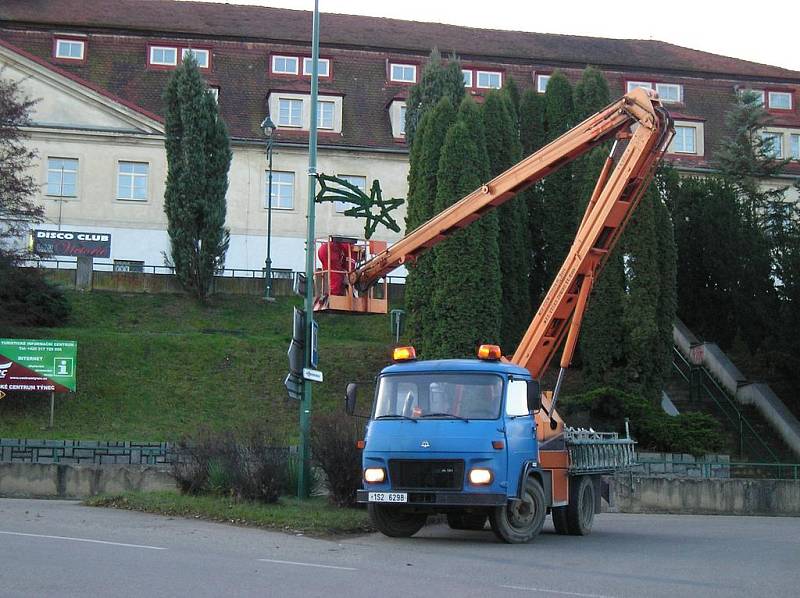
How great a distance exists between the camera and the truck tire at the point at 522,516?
15.8 m

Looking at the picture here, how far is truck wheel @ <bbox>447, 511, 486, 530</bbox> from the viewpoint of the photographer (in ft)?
57.1

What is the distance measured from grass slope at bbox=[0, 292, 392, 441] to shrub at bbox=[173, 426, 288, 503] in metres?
9.84

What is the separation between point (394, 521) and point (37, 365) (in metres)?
16.3

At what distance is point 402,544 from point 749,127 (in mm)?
44466

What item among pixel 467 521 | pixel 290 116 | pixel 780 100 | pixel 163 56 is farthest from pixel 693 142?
pixel 467 521

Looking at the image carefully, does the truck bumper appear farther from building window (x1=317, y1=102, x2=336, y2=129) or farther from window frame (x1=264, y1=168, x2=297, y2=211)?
building window (x1=317, y1=102, x2=336, y2=129)

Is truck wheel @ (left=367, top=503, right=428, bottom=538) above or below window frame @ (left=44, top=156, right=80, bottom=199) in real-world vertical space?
below

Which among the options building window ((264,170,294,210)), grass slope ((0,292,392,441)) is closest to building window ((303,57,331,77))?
building window ((264,170,294,210))

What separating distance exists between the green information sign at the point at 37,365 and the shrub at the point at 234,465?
36.2ft

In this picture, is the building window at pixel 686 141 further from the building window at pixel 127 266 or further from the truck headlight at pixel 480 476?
the truck headlight at pixel 480 476

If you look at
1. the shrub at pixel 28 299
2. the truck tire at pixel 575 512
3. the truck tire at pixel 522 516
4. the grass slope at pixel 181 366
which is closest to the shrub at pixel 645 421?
the grass slope at pixel 181 366

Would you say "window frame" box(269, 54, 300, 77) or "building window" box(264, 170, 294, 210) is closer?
"building window" box(264, 170, 294, 210)

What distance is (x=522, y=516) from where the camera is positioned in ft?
53.3

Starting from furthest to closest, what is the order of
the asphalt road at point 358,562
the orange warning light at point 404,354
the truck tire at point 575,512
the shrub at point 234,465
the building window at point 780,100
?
the building window at point 780,100 < the shrub at point 234,465 < the truck tire at point 575,512 < the orange warning light at point 404,354 < the asphalt road at point 358,562
